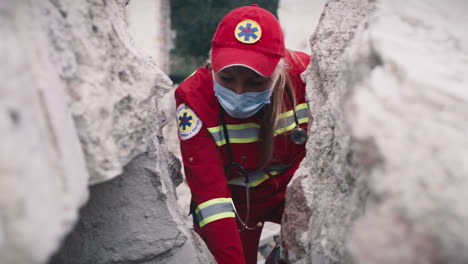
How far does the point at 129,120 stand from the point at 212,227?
818mm

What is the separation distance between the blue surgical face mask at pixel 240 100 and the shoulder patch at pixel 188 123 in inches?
5.4

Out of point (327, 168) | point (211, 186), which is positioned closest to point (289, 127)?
point (211, 186)

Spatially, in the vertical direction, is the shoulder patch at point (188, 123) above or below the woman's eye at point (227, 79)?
below

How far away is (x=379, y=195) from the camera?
66cm

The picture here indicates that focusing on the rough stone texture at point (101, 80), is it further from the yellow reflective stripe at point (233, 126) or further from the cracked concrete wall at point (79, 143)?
the yellow reflective stripe at point (233, 126)

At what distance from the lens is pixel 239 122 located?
1.74 meters

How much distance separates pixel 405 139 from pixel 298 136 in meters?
1.03

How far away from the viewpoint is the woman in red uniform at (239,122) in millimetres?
1538

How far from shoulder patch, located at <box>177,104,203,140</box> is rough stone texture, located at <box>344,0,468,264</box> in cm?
99

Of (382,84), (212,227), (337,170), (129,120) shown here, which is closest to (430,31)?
(382,84)

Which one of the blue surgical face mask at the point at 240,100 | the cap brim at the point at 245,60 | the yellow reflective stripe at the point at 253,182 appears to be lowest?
the yellow reflective stripe at the point at 253,182

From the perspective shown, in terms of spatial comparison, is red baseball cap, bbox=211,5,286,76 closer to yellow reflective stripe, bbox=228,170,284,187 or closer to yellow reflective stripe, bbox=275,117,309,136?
yellow reflective stripe, bbox=275,117,309,136

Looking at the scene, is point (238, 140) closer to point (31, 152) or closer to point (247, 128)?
point (247, 128)

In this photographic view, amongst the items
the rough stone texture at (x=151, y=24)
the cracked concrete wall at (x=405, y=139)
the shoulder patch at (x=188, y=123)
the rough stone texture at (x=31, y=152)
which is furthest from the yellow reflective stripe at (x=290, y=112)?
the rough stone texture at (x=151, y=24)
